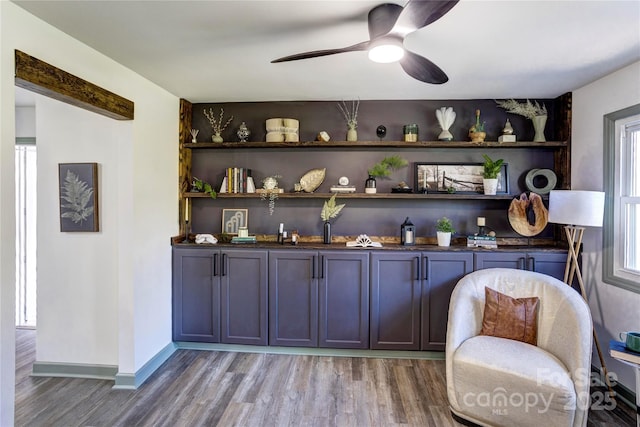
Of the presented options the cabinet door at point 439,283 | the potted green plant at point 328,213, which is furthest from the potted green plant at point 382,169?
the cabinet door at point 439,283

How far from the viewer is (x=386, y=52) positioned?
1.81 meters

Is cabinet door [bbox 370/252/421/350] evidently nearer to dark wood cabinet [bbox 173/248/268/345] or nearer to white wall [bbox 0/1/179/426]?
dark wood cabinet [bbox 173/248/268/345]

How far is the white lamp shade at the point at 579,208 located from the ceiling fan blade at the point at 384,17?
213cm

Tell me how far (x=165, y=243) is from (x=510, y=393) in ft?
10.3

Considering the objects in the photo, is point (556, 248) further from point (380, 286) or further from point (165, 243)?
point (165, 243)

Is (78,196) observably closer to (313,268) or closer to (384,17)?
(313,268)

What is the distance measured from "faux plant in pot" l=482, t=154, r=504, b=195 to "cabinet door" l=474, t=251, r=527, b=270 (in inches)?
25.3

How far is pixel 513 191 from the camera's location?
11.6 ft

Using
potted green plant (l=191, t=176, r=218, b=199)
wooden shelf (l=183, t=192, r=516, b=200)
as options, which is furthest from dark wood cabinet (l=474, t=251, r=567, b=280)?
potted green plant (l=191, t=176, r=218, b=199)

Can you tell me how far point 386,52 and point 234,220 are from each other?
A: 2.54 m

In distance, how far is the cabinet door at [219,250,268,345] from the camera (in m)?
3.28

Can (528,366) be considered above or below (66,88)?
below

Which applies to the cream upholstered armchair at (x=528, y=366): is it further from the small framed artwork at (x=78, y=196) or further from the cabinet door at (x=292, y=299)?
the small framed artwork at (x=78, y=196)

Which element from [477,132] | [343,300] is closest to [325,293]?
[343,300]
